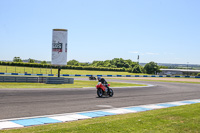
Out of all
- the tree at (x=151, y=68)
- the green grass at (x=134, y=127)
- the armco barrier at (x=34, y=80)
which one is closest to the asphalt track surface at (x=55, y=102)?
the green grass at (x=134, y=127)

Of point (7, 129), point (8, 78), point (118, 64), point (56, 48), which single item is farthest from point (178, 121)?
point (118, 64)

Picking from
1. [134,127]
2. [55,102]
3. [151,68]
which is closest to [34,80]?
[55,102]

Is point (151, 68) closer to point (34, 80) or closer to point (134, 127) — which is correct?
point (34, 80)

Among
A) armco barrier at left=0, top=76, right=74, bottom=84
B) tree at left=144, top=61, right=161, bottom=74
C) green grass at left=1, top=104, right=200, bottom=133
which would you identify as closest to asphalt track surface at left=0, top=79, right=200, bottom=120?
green grass at left=1, top=104, right=200, bottom=133

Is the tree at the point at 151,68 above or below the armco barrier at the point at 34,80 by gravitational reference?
above

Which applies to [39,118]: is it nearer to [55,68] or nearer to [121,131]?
[121,131]

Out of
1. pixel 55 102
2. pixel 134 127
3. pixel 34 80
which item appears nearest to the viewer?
pixel 134 127

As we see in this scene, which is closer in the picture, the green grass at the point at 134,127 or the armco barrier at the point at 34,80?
the green grass at the point at 134,127

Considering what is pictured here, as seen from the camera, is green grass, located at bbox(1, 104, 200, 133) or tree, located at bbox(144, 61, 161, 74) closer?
green grass, located at bbox(1, 104, 200, 133)

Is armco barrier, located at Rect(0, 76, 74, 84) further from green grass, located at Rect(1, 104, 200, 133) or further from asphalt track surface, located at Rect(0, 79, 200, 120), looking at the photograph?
green grass, located at Rect(1, 104, 200, 133)

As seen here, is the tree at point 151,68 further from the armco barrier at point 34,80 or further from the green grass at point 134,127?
the green grass at point 134,127

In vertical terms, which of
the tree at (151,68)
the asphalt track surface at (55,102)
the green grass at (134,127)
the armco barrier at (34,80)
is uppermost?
the tree at (151,68)

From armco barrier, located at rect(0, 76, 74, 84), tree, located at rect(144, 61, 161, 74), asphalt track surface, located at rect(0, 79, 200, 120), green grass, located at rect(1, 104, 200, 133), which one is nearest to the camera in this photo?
green grass, located at rect(1, 104, 200, 133)

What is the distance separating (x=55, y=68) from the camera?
89.3m
